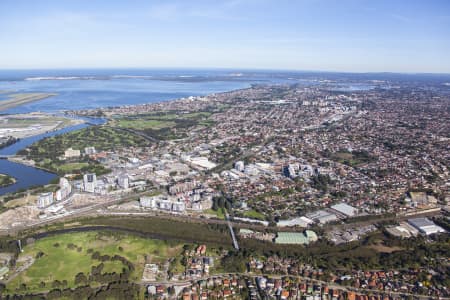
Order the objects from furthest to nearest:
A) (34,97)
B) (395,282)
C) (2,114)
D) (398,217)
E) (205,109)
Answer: (34,97) < (205,109) < (2,114) < (398,217) < (395,282)

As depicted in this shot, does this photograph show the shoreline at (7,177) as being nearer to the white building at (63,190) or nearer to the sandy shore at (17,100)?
the white building at (63,190)

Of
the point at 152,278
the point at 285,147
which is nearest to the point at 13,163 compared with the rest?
the point at 152,278

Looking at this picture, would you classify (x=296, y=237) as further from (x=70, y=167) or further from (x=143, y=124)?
(x=143, y=124)

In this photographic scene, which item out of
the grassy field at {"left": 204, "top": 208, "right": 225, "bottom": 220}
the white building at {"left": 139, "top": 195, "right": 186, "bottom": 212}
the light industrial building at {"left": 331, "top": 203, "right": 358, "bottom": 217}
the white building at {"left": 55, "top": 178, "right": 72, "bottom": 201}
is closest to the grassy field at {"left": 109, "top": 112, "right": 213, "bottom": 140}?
the white building at {"left": 55, "top": 178, "right": 72, "bottom": 201}

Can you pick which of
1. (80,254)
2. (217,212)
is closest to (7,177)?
(80,254)

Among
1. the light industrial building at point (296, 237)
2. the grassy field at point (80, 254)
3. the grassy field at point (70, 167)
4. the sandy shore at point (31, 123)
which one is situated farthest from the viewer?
the sandy shore at point (31, 123)

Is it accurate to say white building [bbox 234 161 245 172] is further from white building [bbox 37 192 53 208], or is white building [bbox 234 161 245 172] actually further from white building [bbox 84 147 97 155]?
white building [bbox 84 147 97 155]

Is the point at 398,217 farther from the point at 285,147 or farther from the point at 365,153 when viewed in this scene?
A: the point at 285,147

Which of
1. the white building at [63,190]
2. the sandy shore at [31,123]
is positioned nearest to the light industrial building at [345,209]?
the white building at [63,190]
